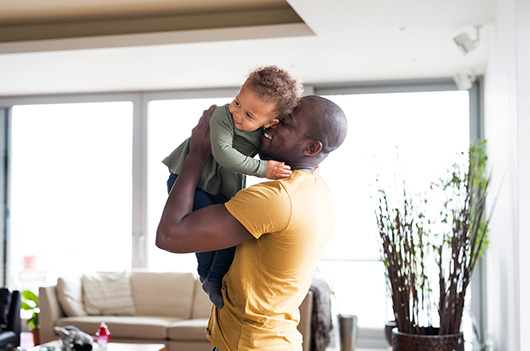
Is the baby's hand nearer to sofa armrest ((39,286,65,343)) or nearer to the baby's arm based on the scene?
the baby's arm

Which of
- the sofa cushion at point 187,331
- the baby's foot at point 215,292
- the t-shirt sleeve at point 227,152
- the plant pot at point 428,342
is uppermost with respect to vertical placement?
the t-shirt sleeve at point 227,152

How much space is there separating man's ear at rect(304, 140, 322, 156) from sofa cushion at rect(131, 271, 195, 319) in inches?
175

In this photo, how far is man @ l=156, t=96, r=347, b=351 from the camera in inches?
52.9

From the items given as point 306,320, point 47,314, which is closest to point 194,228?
point 306,320

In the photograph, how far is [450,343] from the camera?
124 inches

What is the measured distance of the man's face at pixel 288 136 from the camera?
1.44m

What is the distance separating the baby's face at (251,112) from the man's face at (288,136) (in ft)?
0.09

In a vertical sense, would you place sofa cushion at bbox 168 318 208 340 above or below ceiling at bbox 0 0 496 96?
below

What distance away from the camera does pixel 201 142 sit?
1518 millimetres

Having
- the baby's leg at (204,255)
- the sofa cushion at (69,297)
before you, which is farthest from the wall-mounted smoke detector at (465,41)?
the sofa cushion at (69,297)

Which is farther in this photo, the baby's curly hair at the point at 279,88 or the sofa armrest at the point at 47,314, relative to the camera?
the sofa armrest at the point at 47,314

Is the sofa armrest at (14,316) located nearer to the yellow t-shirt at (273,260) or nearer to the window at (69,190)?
the window at (69,190)

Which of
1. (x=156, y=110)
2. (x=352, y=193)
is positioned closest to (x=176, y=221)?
(x=352, y=193)

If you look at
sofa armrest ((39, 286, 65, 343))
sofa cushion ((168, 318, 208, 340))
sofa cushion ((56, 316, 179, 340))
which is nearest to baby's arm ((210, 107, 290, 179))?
sofa cushion ((168, 318, 208, 340))
